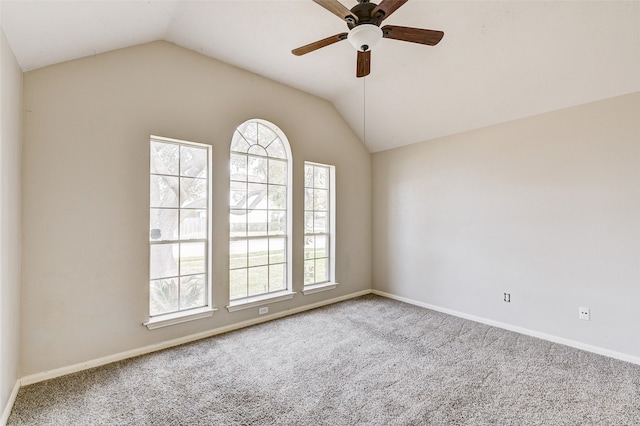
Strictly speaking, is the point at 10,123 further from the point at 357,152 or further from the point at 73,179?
the point at 357,152

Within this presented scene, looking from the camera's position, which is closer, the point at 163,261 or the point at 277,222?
the point at 163,261

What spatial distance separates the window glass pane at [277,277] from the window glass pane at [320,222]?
0.81 metres

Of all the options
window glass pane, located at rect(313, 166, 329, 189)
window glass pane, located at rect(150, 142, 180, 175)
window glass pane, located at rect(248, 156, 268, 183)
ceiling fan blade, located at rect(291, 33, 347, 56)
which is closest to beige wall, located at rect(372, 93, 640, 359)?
window glass pane, located at rect(313, 166, 329, 189)

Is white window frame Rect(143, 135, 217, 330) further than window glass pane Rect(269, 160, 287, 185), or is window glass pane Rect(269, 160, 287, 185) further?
window glass pane Rect(269, 160, 287, 185)

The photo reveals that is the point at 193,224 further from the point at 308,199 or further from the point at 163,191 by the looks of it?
the point at 308,199

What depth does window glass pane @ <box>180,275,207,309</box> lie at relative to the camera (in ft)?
10.6

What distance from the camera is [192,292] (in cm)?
330

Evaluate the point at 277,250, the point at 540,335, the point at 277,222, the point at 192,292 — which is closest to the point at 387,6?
the point at 277,222

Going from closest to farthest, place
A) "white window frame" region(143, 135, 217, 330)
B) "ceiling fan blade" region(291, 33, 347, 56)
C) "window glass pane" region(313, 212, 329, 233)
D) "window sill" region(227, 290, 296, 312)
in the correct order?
"ceiling fan blade" region(291, 33, 347, 56) < "white window frame" region(143, 135, 217, 330) < "window sill" region(227, 290, 296, 312) < "window glass pane" region(313, 212, 329, 233)

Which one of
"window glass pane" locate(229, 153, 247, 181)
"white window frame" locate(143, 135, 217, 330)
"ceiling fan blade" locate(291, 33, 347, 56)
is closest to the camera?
"ceiling fan blade" locate(291, 33, 347, 56)

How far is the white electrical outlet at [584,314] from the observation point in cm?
304

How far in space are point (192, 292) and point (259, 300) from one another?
2.65ft

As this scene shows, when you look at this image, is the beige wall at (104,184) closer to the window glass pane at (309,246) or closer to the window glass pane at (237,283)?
the window glass pane at (237,283)

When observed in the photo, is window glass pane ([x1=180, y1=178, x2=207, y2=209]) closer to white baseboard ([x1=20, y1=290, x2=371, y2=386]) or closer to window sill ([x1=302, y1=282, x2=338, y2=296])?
white baseboard ([x1=20, y1=290, x2=371, y2=386])
